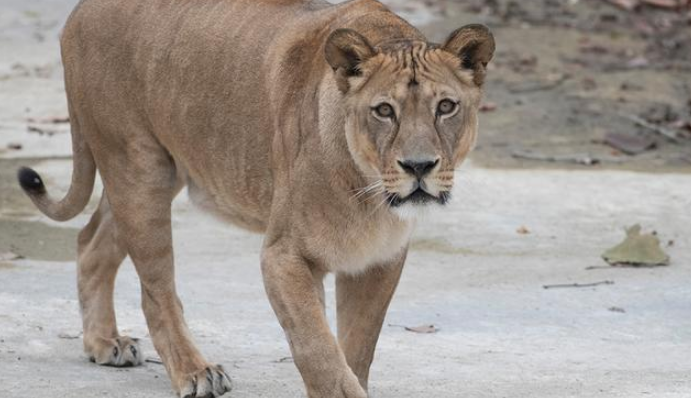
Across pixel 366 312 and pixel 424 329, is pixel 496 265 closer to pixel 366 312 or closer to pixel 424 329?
pixel 424 329

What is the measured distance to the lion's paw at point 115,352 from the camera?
19.0 ft

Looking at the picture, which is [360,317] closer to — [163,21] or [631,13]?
[163,21]

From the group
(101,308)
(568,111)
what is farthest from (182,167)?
(568,111)

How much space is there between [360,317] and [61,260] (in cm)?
249

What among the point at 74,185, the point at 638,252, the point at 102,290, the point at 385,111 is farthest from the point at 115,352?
the point at 638,252

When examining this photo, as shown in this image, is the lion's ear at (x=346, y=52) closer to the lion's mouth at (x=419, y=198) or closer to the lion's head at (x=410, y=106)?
the lion's head at (x=410, y=106)

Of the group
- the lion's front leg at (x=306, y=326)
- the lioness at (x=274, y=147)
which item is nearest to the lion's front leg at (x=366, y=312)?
the lioness at (x=274, y=147)

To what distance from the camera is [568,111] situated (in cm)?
1092

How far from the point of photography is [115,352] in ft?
19.0

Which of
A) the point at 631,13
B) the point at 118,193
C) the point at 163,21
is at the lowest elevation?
the point at 631,13

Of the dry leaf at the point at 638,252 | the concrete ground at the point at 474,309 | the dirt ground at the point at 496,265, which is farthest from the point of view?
the dry leaf at the point at 638,252

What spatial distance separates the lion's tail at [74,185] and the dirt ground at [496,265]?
17.2 inches

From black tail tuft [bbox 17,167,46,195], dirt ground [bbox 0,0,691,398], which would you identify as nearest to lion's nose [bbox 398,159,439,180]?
dirt ground [bbox 0,0,691,398]

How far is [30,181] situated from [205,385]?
4.55 ft
